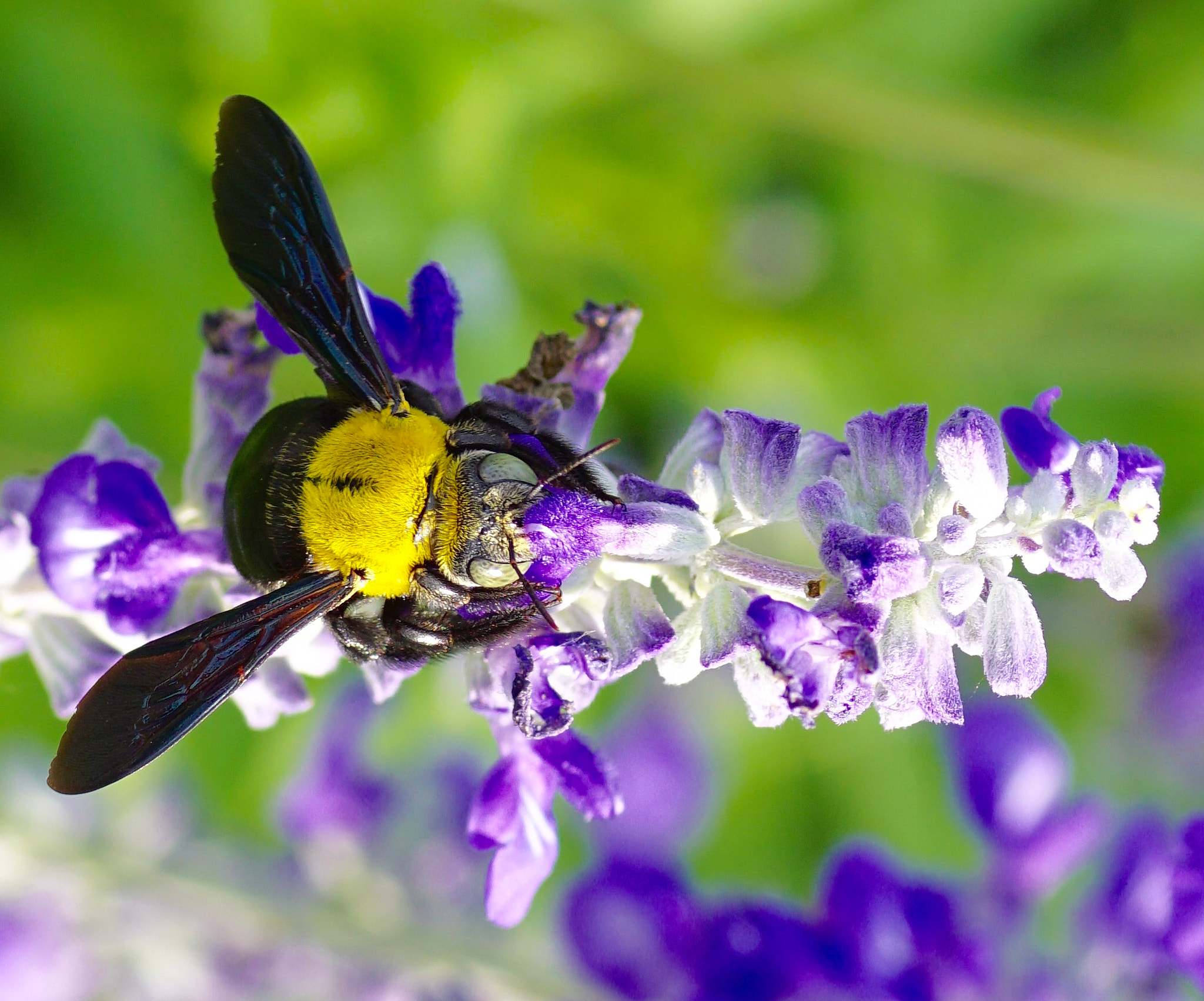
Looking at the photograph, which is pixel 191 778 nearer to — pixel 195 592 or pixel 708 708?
pixel 195 592

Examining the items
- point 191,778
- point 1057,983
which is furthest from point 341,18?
point 1057,983

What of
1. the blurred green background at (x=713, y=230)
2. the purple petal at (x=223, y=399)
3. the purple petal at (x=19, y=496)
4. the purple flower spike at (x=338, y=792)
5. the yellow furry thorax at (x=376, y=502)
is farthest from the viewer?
the blurred green background at (x=713, y=230)

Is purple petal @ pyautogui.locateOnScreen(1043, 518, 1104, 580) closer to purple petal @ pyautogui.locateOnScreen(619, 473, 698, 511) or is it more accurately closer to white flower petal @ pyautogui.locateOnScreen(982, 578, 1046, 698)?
white flower petal @ pyautogui.locateOnScreen(982, 578, 1046, 698)

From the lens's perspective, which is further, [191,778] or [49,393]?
[49,393]

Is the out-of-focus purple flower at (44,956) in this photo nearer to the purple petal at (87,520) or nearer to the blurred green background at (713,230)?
the blurred green background at (713,230)

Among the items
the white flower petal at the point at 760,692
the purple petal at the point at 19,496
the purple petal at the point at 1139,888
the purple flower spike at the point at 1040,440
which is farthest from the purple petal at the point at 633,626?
the purple petal at the point at 1139,888
